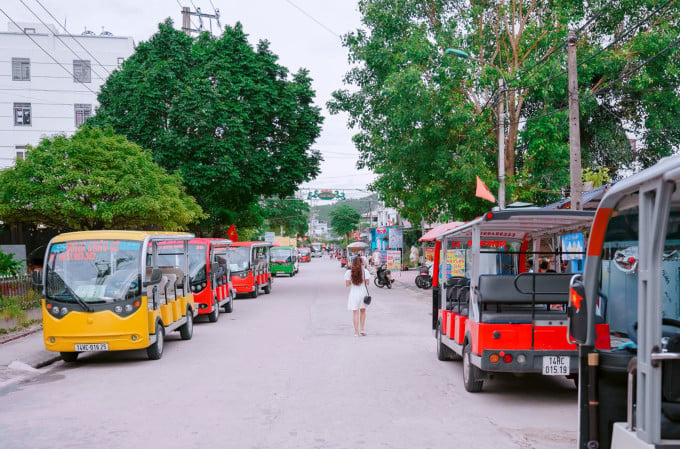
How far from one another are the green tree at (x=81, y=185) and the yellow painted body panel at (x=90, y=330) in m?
8.22

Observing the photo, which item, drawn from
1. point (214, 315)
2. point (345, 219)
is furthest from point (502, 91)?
point (345, 219)

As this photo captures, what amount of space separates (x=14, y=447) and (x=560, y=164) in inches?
777

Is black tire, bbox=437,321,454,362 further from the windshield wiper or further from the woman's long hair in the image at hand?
the windshield wiper

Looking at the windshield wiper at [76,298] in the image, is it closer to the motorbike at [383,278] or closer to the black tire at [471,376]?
the black tire at [471,376]

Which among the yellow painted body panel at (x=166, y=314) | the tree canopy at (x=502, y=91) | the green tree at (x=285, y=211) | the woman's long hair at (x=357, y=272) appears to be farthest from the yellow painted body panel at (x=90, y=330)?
the green tree at (x=285, y=211)

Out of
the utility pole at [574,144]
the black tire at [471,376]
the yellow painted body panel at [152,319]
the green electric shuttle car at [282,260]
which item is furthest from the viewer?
the green electric shuttle car at [282,260]

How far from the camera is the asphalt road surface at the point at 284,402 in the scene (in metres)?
6.28

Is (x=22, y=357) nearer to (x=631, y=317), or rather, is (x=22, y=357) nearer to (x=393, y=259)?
(x=631, y=317)

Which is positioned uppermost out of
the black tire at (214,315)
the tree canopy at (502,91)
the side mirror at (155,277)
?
the tree canopy at (502,91)

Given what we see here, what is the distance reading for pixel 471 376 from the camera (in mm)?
8266

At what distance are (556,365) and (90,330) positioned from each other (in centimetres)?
731

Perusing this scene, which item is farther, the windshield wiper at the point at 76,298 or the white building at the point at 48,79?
→ the white building at the point at 48,79

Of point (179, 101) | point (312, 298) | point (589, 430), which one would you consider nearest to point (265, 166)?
point (179, 101)

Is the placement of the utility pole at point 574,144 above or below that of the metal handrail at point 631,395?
above
